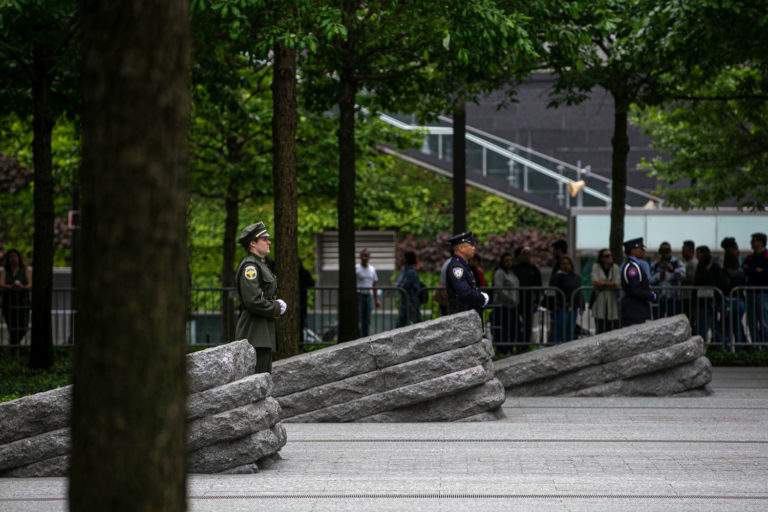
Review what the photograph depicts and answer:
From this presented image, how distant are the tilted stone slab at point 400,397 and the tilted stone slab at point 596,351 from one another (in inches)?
77.3

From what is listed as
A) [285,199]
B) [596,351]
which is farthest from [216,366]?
[596,351]

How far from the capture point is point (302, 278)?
65.9 ft

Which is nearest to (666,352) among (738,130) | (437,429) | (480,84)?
(437,429)

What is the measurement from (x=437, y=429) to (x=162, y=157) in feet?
25.8

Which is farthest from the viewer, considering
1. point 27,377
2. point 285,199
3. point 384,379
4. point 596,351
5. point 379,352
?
point 27,377

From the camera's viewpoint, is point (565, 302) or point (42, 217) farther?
point (565, 302)

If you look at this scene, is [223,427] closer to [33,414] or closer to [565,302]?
[33,414]

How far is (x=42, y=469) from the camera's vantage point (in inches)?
321

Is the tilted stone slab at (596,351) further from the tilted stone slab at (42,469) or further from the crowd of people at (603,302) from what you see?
the tilted stone slab at (42,469)

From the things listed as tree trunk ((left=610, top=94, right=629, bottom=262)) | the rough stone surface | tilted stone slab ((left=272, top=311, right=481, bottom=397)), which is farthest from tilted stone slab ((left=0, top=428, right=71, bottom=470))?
tree trunk ((left=610, top=94, right=629, bottom=262))

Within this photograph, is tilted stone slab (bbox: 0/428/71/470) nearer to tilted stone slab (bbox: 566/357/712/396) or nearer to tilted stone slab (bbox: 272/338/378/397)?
tilted stone slab (bbox: 272/338/378/397)

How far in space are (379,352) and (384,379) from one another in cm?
30

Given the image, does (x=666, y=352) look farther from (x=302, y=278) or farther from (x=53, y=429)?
(x=302, y=278)

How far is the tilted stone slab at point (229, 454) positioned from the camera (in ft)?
27.0
